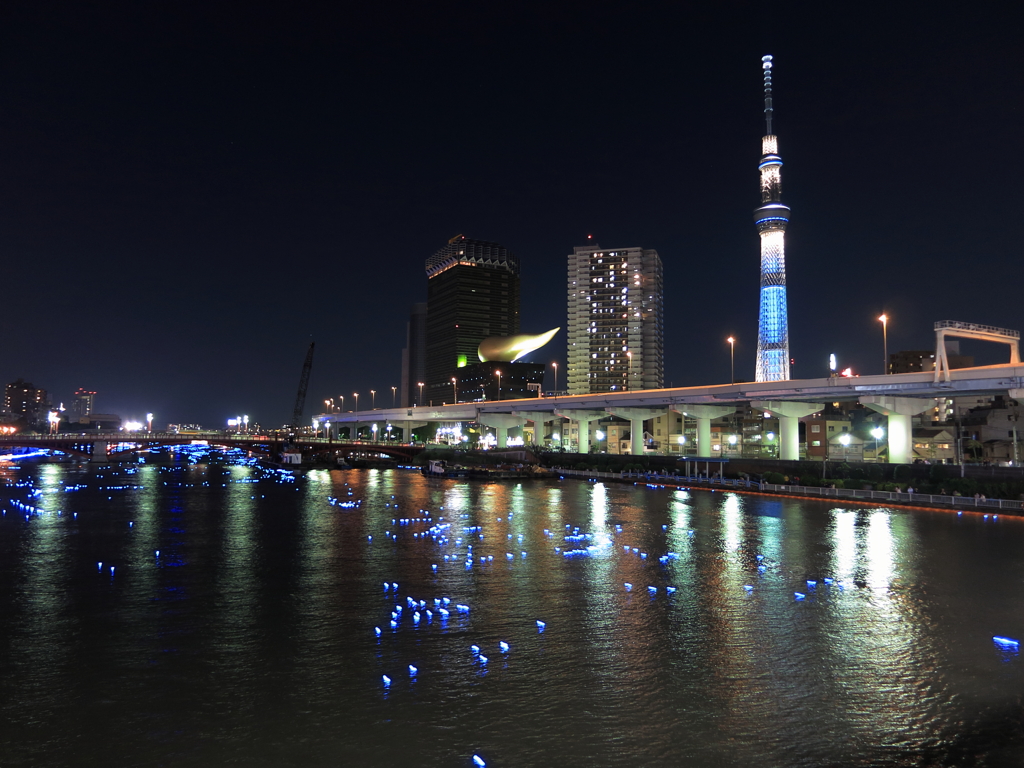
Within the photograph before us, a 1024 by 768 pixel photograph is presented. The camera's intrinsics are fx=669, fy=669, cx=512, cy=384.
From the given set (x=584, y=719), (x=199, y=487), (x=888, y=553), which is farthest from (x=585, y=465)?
(x=584, y=719)

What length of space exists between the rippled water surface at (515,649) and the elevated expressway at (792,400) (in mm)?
17602

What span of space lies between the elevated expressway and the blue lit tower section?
50435 millimetres

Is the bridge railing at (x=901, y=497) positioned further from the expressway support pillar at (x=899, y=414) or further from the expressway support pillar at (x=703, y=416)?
the expressway support pillar at (x=703, y=416)

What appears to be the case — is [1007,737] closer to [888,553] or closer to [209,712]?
[209,712]

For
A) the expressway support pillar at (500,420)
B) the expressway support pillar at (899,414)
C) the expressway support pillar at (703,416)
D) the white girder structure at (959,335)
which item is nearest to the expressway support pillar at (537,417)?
the expressway support pillar at (500,420)

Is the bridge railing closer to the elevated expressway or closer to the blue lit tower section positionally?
the elevated expressway

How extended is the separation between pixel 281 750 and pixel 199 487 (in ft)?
223

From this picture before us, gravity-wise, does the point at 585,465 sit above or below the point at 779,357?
below

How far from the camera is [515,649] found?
59.6 feet

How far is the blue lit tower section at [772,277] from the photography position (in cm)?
13600

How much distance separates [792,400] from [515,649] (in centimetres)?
5951

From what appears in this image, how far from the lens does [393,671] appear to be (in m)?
16.5

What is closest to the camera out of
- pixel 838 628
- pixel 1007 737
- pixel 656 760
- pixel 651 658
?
pixel 656 760

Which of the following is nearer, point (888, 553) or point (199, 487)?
point (888, 553)
